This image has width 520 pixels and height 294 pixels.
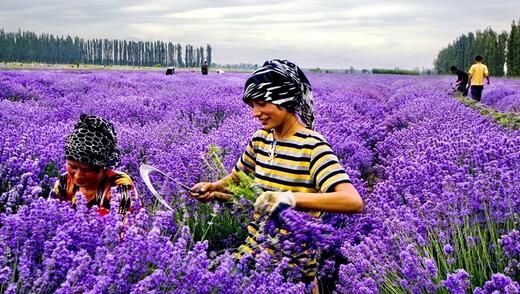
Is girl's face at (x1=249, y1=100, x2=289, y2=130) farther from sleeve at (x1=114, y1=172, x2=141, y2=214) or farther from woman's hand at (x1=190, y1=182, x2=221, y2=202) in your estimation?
sleeve at (x1=114, y1=172, x2=141, y2=214)

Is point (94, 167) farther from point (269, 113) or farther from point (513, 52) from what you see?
point (513, 52)

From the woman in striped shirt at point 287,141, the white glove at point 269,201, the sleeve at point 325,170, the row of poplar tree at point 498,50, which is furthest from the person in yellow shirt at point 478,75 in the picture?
the row of poplar tree at point 498,50

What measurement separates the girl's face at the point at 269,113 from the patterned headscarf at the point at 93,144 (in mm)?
645

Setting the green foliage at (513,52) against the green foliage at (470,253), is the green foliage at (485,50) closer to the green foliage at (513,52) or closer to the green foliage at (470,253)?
the green foliage at (513,52)

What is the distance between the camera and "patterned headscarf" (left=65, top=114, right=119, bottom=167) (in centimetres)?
246

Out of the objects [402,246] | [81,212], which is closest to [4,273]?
[81,212]

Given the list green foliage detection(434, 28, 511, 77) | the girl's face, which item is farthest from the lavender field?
green foliage detection(434, 28, 511, 77)

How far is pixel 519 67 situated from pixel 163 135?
4569cm

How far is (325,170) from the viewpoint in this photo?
86.3 inches

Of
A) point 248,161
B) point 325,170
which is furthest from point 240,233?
point 325,170

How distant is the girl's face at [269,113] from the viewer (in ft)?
7.64

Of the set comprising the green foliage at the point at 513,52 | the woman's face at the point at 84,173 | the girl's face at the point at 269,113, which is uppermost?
the green foliage at the point at 513,52

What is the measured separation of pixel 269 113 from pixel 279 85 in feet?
0.37

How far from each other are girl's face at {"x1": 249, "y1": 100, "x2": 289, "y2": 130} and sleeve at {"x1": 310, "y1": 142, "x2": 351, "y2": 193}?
7.1 inches
